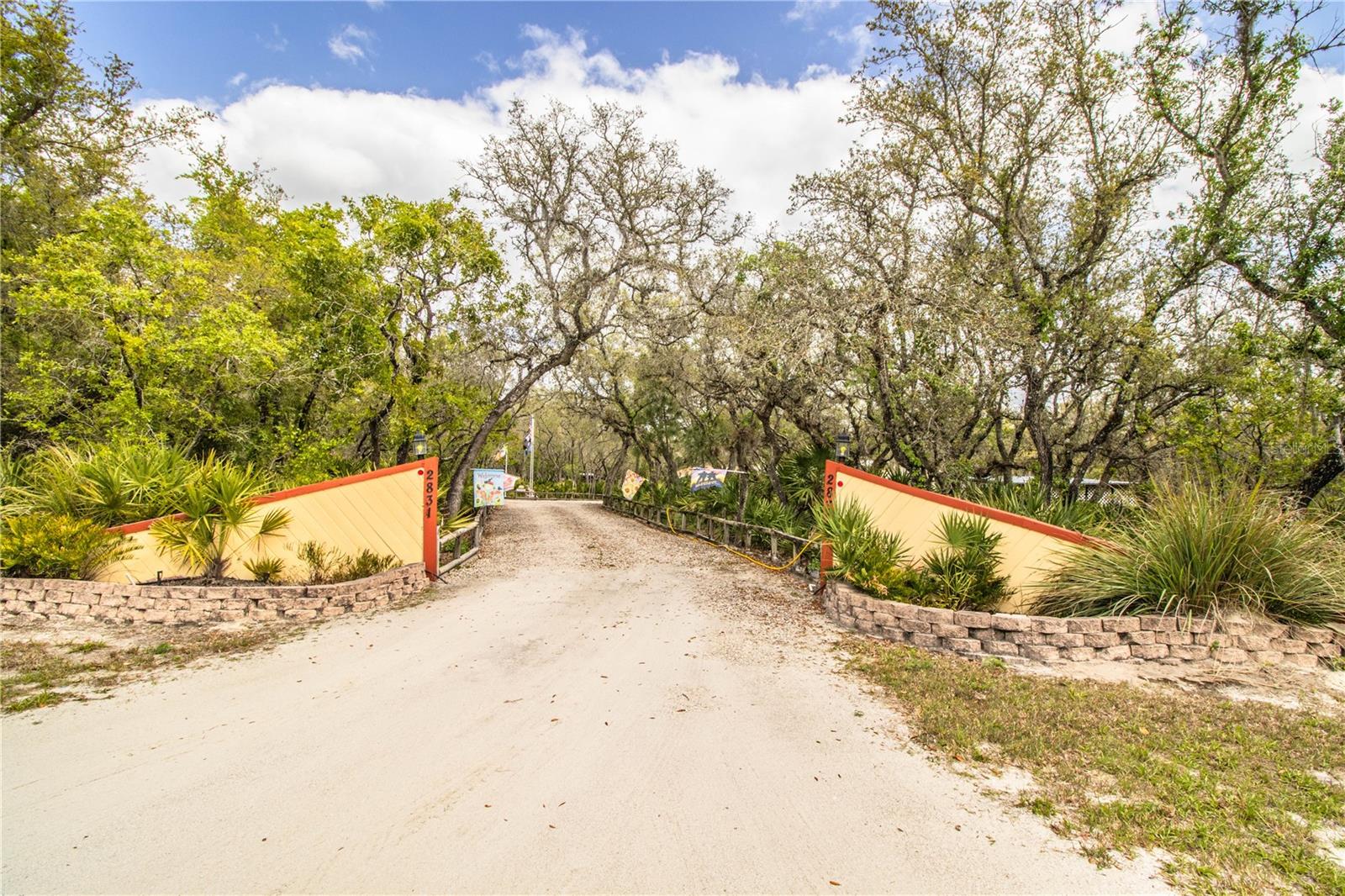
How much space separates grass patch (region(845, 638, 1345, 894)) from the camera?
276 centimetres

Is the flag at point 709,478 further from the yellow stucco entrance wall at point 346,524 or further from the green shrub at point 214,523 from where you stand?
the green shrub at point 214,523

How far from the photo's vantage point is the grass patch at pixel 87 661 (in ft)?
15.2

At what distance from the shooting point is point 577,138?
1463 centimetres

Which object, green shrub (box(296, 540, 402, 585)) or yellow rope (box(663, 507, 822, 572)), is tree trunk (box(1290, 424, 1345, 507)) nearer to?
yellow rope (box(663, 507, 822, 572))

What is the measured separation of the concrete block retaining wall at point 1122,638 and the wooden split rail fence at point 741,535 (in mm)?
3083

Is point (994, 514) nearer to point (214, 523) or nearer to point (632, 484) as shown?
point (214, 523)

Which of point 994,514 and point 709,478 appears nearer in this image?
point 994,514

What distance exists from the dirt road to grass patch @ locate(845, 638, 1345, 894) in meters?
0.32

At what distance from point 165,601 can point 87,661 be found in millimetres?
1437

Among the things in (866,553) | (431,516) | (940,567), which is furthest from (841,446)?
(431,516)

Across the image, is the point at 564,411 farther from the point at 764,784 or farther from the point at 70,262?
the point at 764,784

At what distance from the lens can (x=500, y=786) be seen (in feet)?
11.3

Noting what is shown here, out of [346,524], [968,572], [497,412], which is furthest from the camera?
[497,412]

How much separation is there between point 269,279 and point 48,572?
7.61m
